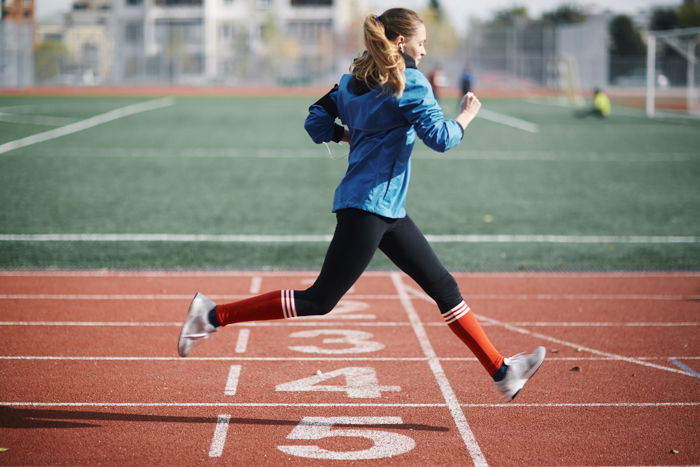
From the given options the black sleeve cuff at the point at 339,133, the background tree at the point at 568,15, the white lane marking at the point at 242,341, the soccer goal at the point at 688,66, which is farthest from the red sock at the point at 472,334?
the background tree at the point at 568,15

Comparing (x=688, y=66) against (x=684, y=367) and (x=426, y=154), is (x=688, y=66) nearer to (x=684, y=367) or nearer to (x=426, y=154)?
(x=426, y=154)

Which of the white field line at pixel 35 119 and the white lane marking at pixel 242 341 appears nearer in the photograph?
the white lane marking at pixel 242 341

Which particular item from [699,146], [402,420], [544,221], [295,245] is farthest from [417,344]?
[699,146]

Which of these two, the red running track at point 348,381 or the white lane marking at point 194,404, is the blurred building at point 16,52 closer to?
the red running track at point 348,381

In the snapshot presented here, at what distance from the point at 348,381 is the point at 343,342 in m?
0.95

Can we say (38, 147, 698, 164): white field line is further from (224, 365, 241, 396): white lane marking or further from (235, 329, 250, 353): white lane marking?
(224, 365, 241, 396): white lane marking

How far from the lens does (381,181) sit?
4.32m

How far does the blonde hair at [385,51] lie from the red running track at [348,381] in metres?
1.82

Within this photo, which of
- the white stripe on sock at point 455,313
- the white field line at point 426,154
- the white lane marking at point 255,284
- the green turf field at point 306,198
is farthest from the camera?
the white field line at point 426,154

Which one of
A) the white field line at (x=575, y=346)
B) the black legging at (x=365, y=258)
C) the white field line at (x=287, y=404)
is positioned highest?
the black legging at (x=365, y=258)

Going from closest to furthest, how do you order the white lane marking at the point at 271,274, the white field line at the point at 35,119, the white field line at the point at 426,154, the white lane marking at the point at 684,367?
the white lane marking at the point at 684,367, the white lane marking at the point at 271,274, the white field line at the point at 426,154, the white field line at the point at 35,119

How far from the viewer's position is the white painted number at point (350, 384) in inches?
209

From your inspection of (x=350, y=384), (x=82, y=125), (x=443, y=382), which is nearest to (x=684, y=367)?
(x=443, y=382)

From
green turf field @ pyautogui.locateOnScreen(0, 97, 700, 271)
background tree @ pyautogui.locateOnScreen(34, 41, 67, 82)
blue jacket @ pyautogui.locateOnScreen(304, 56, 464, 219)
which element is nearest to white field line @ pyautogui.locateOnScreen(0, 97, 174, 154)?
green turf field @ pyautogui.locateOnScreen(0, 97, 700, 271)
